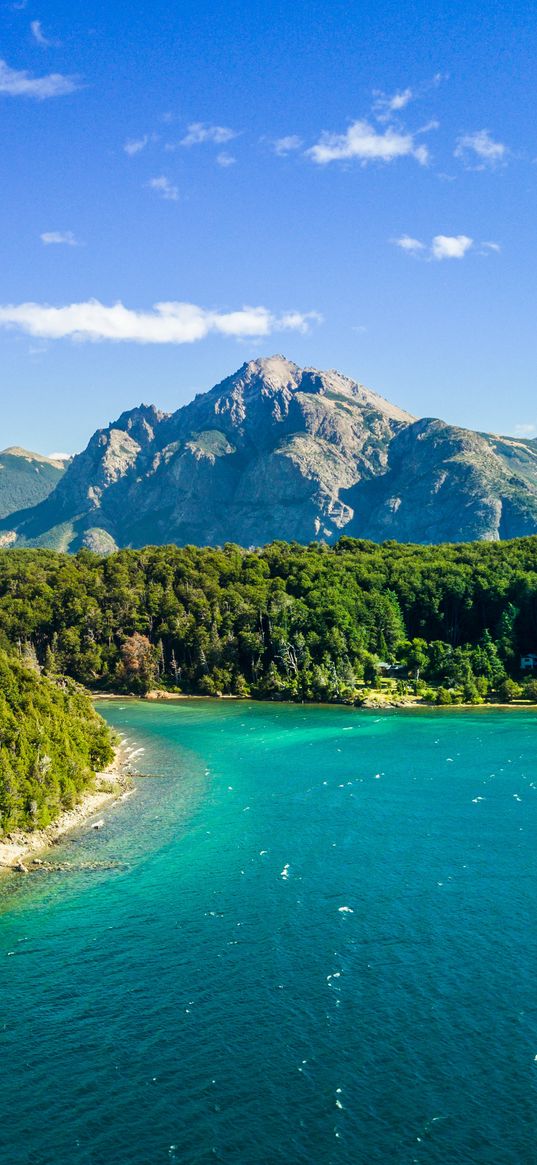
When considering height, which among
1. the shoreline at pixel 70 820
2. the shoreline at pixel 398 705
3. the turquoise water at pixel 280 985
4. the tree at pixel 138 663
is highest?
the tree at pixel 138 663

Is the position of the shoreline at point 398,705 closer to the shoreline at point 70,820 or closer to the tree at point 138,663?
the tree at point 138,663

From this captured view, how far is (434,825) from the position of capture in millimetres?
57562

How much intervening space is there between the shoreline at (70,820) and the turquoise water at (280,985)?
171cm

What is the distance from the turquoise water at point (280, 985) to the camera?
2678cm

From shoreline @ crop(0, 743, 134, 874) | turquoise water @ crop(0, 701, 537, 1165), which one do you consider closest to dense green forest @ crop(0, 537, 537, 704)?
shoreline @ crop(0, 743, 134, 874)

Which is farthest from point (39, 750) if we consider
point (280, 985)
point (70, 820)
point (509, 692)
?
point (509, 692)

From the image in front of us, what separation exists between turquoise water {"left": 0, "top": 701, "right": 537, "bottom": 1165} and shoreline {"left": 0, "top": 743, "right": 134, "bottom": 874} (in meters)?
1.71

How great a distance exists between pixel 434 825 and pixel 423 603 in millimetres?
80259

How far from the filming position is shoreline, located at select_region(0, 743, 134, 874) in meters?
51.8

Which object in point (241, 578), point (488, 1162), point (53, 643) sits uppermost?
point (241, 578)

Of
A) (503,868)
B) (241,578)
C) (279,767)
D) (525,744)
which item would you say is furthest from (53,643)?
(503,868)

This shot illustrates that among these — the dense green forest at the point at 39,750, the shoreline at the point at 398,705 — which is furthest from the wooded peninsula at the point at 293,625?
the dense green forest at the point at 39,750

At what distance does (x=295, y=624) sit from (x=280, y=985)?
9397 cm

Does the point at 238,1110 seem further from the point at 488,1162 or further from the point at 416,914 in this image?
the point at 416,914
